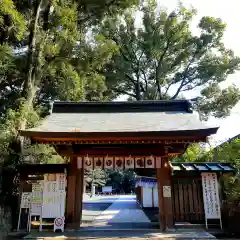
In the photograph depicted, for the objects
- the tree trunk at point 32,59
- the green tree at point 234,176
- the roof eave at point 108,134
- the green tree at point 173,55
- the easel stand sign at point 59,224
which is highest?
the green tree at point 173,55

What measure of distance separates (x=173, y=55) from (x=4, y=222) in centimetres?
1958

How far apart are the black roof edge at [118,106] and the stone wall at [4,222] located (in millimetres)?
3962

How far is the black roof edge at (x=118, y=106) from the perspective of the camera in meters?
10.6

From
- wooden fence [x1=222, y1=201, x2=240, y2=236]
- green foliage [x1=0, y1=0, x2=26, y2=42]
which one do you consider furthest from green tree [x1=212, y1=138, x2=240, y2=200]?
green foliage [x1=0, y1=0, x2=26, y2=42]

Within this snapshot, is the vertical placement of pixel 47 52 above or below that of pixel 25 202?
above

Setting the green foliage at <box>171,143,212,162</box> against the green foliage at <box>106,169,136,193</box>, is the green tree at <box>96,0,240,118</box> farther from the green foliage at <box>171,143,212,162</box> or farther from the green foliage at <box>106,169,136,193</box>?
the green foliage at <box>106,169,136,193</box>

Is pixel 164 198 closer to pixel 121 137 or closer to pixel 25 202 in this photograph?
pixel 121 137

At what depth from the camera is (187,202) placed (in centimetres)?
919

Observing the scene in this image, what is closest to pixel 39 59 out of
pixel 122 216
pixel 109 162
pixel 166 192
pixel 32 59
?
pixel 32 59

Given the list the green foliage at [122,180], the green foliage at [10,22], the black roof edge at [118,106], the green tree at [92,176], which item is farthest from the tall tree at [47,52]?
the green foliage at [122,180]

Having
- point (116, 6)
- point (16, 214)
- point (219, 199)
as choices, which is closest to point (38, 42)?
point (116, 6)

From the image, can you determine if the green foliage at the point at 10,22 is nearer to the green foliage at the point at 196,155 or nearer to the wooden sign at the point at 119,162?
the wooden sign at the point at 119,162

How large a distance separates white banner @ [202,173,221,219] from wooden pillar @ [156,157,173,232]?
1.19 meters

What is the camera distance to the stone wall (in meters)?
8.16
